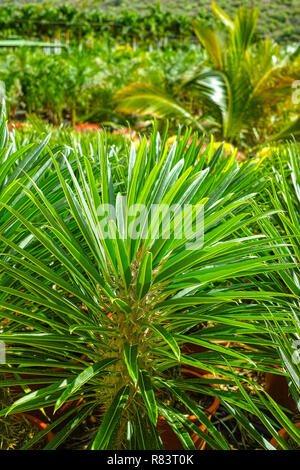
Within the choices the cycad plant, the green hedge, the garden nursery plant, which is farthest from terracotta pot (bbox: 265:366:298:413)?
the green hedge

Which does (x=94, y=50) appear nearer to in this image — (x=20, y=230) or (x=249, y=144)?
(x=249, y=144)

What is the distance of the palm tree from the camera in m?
5.79

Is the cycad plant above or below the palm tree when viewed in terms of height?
below

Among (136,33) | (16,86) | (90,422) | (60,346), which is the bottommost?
(90,422)

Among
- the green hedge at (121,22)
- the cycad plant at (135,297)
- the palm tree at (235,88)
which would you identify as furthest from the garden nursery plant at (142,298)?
the green hedge at (121,22)

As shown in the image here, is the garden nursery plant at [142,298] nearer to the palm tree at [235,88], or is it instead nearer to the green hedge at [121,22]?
the palm tree at [235,88]

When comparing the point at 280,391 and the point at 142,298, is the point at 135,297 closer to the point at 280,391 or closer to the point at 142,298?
the point at 142,298

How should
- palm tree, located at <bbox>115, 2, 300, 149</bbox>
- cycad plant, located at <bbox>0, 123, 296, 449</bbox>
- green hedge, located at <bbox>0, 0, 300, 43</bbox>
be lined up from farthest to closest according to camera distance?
green hedge, located at <bbox>0, 0, 300, 43</bbox> → palm tree, located at <bbox>115, 2, 300, 149</bbox> → cycad plant, located at <bbox>0, 123, 296, 449</bbox>

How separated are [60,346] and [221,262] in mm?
325

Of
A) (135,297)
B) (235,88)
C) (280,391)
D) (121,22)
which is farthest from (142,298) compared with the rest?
(121,22)

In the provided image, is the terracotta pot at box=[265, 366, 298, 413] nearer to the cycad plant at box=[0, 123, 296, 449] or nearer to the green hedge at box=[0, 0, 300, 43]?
the cycad plant at box=[0, 123, 296, 449]
